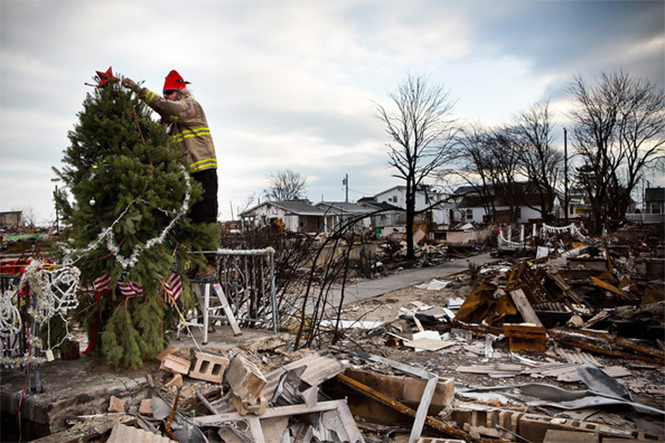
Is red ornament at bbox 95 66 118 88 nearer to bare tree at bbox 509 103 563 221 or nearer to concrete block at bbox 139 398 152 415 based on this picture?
concrete block at bbox 139 398 152 415

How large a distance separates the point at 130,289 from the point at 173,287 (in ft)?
1.43

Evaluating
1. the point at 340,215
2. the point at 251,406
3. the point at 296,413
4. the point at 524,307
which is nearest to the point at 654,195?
the point at 524,307

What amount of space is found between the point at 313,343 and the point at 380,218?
65.9 m

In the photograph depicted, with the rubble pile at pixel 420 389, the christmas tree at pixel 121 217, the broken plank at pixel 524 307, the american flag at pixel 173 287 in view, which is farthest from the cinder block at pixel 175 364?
the broken plank at pixel 524 307

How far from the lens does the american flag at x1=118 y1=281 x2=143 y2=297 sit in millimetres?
3936

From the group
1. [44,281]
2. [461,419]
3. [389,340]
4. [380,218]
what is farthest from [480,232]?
[380,218]

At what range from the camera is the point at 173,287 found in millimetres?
4293

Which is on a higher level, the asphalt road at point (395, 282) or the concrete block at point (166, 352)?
the concrete block at point (166, 352)

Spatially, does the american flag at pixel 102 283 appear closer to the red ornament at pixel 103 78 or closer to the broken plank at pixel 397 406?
the red ornament at pixel 103 78

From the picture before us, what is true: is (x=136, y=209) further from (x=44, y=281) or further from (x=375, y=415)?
(x=375, y=415)

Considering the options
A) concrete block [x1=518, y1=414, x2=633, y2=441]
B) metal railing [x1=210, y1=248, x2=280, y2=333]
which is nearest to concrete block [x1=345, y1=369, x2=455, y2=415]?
concrete block [x1=518, y1=414, x2=633, y2=441]

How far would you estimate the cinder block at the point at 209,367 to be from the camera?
12.8ft

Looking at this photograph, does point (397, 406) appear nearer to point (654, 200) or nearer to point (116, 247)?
point (116, 247)

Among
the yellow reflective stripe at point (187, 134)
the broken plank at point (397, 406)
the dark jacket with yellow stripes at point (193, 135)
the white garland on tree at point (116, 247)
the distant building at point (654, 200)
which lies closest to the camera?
the white garland on tree at point (116, 247)
